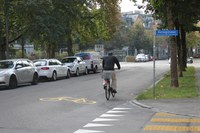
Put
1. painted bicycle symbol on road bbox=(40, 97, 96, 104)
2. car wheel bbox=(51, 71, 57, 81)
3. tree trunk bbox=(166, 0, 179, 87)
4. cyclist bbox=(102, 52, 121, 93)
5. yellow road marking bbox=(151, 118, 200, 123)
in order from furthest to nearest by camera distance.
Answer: car wheel bbox=(51, 71, 57, 81) → tree trunk bbox=(166, 0, 179, 87) → cyclist bbox=(102, 52, 121, 93) → painted bicycle symbol on road bbox=(40, 97, 96, 104) → yellow road marking bbox=(151, 118, 200, 123)

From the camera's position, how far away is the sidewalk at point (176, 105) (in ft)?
41.1

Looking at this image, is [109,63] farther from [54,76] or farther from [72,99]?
[54,76]

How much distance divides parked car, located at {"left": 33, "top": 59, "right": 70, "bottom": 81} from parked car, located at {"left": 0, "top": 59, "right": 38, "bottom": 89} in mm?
3196

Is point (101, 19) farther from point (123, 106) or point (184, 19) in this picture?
point (123, 106)

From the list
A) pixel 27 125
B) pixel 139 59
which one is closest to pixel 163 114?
pixel 27 125

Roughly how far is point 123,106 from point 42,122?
13.3ft

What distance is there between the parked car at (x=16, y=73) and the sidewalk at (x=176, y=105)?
9329 mm

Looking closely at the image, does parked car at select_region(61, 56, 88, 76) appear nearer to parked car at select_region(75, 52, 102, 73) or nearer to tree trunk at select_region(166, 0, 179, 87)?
parked car at select_region(75, 52, 102, 73)

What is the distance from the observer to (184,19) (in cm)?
2814

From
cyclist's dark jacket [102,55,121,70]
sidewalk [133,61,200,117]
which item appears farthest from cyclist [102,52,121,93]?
sidewalk [133,61,200,117]

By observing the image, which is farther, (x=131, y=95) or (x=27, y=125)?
(x=131, y=95)

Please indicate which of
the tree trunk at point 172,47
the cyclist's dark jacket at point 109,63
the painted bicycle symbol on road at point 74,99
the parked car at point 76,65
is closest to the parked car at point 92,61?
the parked car at point 76,65

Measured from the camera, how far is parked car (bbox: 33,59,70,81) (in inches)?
1133

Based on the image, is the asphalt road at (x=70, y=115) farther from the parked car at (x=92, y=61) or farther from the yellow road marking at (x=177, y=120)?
the parked car at (x=92, y=61)
